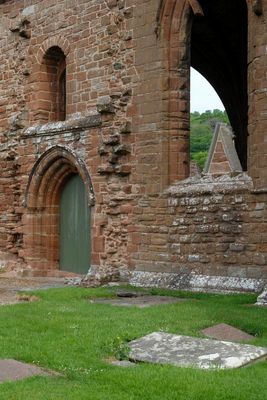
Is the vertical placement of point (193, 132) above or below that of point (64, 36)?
above

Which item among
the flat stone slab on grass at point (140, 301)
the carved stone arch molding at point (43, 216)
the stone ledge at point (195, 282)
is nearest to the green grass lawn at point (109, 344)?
the flat stone slab on grass at point (140, 301)

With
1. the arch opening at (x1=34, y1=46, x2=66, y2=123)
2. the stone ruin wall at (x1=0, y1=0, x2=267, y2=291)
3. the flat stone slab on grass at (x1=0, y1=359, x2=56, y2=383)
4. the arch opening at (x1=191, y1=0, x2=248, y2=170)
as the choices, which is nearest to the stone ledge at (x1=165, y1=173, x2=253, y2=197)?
the stone ruin wall at (x1=0, y1=0, x2=267, y2=291)

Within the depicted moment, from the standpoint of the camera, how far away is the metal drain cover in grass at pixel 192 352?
5.73 m

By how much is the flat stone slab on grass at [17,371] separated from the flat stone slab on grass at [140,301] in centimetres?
352

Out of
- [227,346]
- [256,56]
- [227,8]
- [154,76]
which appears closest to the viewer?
[227,346]

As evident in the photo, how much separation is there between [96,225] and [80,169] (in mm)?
1334

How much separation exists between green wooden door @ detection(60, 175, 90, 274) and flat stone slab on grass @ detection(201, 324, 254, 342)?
720 cm

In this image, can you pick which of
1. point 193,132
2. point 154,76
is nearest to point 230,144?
point 154,76

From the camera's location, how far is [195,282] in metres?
11.0

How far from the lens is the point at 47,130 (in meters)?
14.4

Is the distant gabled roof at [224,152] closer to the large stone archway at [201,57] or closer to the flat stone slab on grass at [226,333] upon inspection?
the large stone archway at [201,57]

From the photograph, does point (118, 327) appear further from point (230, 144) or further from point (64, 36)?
point (64, 36)

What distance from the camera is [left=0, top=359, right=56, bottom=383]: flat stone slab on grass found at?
5.36 meters

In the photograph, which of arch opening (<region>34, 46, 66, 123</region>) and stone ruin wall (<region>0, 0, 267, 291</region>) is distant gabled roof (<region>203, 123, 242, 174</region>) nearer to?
stone ruin wall (<region>0, 0, 267, 291</region>)
